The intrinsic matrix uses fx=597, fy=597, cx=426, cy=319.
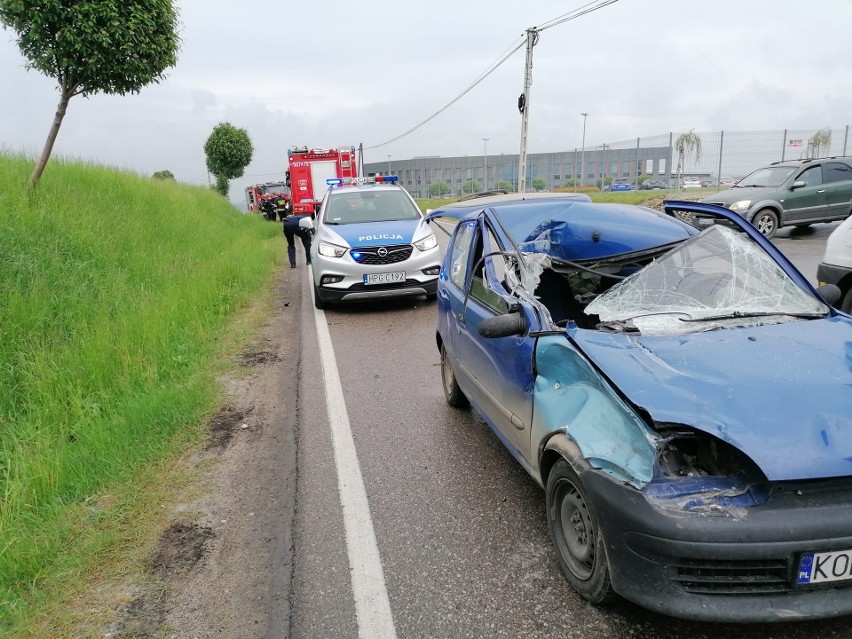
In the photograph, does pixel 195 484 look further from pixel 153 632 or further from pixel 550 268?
pixel 550 268

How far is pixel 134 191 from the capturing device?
1394cm

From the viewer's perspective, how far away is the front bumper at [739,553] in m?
2.00

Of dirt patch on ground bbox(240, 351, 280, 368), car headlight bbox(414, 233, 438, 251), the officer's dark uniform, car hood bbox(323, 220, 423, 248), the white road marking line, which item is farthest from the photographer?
the officer's dark uniform

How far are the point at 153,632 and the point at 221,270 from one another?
8.83 meters

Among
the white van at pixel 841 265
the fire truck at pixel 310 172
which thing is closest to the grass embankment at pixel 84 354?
the white van at pixel 841 265

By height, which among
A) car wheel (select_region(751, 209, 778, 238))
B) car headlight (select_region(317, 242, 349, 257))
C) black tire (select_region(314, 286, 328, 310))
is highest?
car wheel (select_region(751, 209, 778, 238))

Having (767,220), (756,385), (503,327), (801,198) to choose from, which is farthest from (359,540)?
(801,198)

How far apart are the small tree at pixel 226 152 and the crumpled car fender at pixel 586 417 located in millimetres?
40606

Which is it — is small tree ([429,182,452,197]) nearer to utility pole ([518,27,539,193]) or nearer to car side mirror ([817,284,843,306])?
utility pole ([518,27,539,193])

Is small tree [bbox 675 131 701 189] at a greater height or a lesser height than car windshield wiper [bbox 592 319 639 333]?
greater

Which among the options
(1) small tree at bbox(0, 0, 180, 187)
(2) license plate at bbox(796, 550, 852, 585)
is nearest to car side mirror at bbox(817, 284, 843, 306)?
(2) license plate at bbox(796, 550, 852, 585)

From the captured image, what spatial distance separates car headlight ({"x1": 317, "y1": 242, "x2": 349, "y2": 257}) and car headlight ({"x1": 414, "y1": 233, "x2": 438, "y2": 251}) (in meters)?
1.08

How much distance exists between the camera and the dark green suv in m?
13.6

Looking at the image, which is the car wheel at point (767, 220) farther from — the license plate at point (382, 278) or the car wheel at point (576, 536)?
A: the car wheel at point (576, 536)
